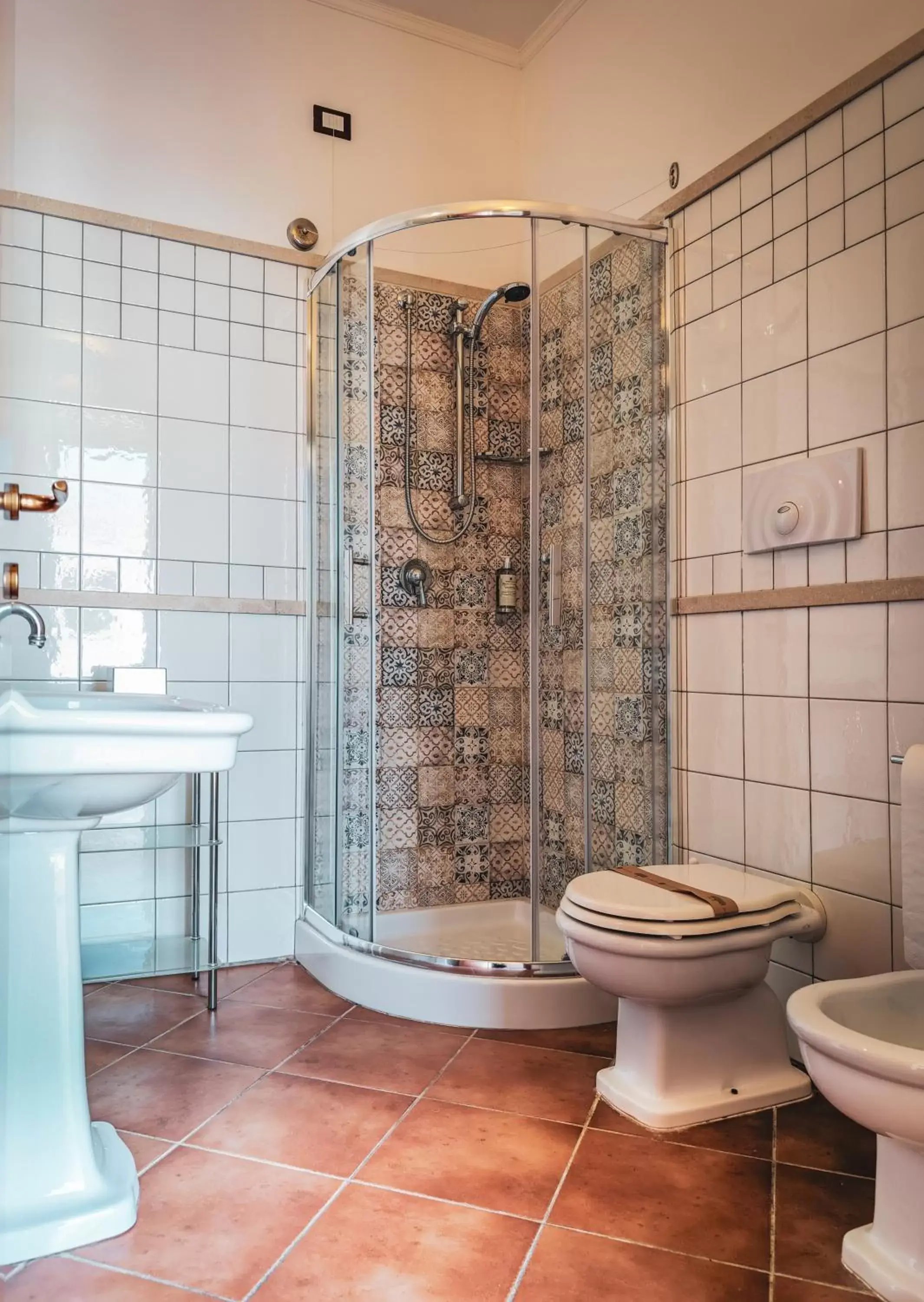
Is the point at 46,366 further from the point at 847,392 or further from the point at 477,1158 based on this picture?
the point at 477,1158

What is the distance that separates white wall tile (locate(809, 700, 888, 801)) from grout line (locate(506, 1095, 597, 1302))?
0.78 meters

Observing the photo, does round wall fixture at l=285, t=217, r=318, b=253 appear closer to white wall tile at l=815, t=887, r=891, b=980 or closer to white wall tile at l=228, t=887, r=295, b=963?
white wall tile at l=228, t=887, r=295, b=963

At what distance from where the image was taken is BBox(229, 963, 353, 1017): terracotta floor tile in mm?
2279

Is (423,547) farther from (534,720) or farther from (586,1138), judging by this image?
(586,1138)

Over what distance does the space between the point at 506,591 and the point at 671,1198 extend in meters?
1.33

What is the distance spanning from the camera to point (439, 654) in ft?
7.86

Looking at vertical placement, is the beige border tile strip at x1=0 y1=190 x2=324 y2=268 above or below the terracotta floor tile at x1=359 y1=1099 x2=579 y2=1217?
above

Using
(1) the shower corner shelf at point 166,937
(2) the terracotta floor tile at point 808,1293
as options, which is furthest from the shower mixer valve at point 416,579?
(2) the terracotta floor tile at point 808,1293

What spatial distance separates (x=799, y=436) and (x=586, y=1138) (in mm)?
1427

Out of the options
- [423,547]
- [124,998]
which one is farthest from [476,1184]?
[423,547]

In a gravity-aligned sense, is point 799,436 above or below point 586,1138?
above

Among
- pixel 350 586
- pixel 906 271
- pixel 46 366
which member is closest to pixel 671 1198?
pixel 350 586

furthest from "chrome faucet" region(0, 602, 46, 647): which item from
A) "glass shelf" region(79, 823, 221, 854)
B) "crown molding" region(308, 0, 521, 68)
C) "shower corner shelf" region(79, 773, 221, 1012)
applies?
"crown molding" region(308, 0, 521, 68)

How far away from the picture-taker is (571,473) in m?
2.24
